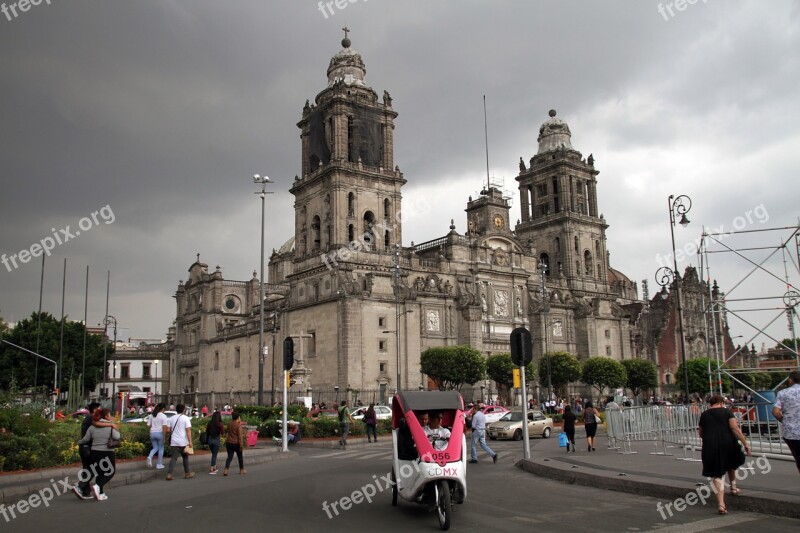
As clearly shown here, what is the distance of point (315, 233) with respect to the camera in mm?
59844

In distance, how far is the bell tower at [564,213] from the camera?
7656 cm

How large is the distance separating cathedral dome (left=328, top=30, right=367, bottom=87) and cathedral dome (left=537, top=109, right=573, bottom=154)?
28249 mm

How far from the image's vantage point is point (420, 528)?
1002 cm

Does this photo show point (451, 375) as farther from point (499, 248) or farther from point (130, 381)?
point (130, 381)

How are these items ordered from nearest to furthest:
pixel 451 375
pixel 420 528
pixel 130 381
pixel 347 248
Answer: pixel 420 528 < pixel 451 375 < pixel 347 248 < pixel 130 381

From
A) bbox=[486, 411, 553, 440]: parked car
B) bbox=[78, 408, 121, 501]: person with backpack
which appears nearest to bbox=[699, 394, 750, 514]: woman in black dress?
bbox=[78, 408, 121, 501]: person with backpack

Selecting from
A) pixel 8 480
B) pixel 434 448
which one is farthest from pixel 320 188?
pixel 434 448

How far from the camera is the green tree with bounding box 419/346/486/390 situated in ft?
170

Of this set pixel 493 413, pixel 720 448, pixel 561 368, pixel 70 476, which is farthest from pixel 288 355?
pixel 561 368

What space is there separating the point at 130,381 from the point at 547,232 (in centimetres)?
5717

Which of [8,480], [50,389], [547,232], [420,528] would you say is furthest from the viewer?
[547,232]
